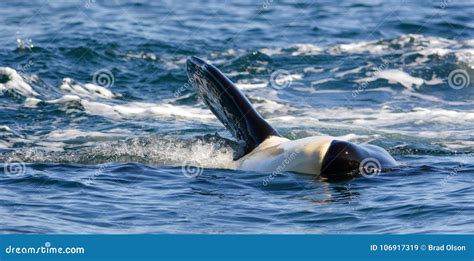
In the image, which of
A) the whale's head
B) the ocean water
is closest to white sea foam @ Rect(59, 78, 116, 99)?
the ocean water

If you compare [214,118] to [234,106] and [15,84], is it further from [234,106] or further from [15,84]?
[234,106]

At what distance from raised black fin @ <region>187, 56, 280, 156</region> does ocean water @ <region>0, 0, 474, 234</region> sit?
59cm

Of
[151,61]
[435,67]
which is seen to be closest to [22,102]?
[151,61]

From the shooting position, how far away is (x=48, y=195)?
36.1ft

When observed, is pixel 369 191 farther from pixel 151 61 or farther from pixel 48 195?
pixel 151 61

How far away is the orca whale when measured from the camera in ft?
37.5

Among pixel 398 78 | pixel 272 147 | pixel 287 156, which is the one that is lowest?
pixel 287 156

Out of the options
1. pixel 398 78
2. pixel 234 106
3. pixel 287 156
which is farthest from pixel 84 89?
pixel 287 156

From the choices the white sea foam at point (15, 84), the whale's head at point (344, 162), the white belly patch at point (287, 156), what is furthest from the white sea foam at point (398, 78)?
the whale's head at point (344, 162)

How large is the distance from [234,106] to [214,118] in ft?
21.2

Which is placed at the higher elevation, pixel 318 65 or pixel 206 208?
pixel 318 65

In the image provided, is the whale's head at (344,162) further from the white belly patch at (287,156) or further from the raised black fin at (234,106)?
the raised black fin at (234,106)

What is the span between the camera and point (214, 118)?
18.9 metres

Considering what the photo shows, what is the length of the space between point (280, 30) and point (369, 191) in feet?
59.0
